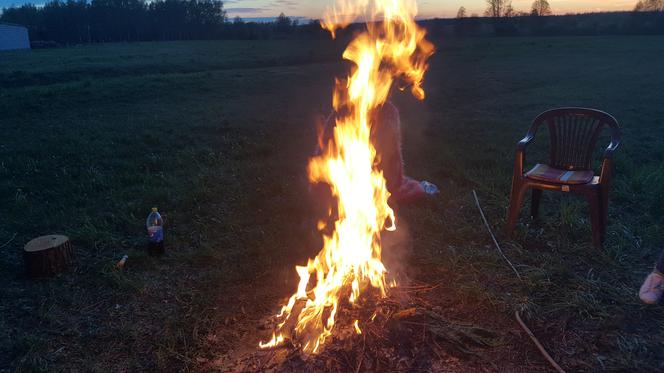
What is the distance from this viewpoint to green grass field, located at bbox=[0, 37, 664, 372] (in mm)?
3609

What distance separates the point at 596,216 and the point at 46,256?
5.46m

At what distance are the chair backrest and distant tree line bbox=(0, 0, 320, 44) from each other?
173ft

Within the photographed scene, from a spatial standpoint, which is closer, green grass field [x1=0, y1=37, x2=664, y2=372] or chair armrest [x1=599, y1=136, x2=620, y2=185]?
green grass field [x1=0, y1=37, x2=664, y2=372]

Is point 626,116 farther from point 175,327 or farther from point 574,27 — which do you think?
point 574,27

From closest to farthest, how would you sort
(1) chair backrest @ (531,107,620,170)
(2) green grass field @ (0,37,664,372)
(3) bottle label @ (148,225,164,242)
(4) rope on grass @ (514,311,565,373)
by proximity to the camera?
(4) rope on grass @ (514,311,565,373) → (2) green grass field @ (0,37,664,372) → (3) bottle label @ (148,225,164,242) → (1) chair backrest @ (531,107,620,170)

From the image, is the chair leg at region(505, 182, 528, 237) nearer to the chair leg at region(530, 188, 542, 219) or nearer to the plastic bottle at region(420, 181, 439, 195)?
the chair leg at region(530, 188, 542, 219)

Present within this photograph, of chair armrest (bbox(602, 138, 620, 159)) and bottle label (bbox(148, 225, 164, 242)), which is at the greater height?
chair armrest (bbox(602, 138, 620, 159))

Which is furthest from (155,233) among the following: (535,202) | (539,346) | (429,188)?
(535,202)

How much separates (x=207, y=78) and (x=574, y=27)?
36.6m

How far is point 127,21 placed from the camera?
72.6 m

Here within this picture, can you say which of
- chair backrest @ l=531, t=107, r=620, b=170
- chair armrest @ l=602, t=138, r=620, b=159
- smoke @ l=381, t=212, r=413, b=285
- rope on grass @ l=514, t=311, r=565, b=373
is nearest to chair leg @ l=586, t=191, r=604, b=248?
chair armrest @ l=602, t=138, r=620, b=159

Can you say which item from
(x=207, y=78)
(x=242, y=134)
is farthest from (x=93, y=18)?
(x=242, y=134)

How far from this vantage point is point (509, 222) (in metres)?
5.30

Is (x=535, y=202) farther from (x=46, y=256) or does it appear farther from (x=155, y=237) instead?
(x=46, y=256)
